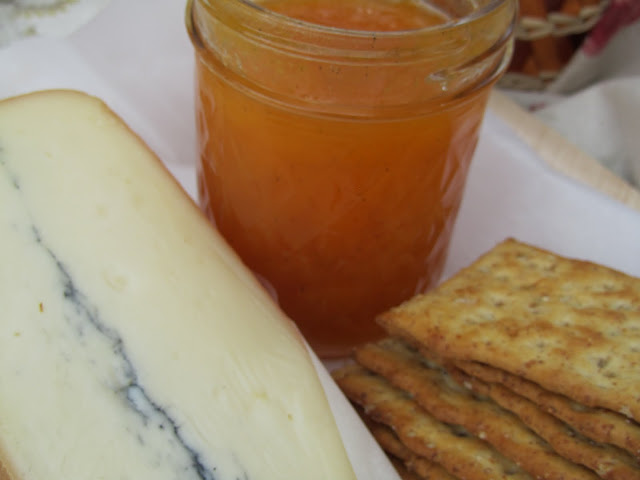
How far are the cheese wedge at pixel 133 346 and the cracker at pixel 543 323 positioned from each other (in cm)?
16

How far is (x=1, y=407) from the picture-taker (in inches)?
27.4

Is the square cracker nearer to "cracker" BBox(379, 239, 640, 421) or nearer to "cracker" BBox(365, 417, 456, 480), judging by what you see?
"cracker" BBox(365, 417, 456, 480)

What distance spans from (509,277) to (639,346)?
0.18 meters

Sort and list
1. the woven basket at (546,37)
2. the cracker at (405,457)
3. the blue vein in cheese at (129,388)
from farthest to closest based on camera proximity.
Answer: the woven basket at (546,37), the cracker at (405,457), the blue vein in cheese at (129,388)

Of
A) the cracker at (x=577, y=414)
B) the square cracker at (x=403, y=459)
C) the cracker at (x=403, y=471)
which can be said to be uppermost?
the cracker at (x=577, y=414)

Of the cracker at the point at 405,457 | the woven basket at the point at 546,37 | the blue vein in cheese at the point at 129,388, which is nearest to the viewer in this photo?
the blue vein in cheese at the point at 129,388

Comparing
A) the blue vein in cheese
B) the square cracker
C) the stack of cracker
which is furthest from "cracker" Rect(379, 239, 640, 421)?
the blue vein in cheese

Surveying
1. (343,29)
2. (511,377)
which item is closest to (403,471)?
(511,377)

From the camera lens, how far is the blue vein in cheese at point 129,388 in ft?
2.25

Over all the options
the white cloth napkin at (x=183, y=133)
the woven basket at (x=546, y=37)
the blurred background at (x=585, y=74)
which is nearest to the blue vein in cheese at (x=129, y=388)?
the white cloth napkin at (x=183, y=133)

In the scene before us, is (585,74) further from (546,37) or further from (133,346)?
(133,346)

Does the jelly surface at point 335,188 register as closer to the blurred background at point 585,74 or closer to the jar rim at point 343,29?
the jar rim at point 343,29

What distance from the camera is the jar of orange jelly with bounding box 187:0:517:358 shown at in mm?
768

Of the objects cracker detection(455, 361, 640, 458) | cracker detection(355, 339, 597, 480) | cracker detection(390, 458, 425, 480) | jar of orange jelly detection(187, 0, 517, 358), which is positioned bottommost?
cracker detection(390, 458, 425, 480)
